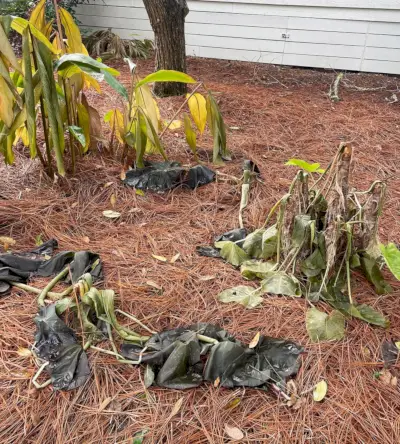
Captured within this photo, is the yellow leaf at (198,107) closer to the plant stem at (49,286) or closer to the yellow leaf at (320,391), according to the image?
the plant stem at (49,286)

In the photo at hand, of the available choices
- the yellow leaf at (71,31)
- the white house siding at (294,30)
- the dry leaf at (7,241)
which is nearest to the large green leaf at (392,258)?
the dry leaf at (7,241)

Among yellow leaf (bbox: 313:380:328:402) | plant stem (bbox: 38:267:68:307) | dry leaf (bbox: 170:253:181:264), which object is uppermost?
plant stem (bbox: 38:267:68:307)

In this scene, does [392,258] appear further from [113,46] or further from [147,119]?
[113,46]

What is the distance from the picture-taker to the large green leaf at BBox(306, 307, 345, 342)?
126 centimetres

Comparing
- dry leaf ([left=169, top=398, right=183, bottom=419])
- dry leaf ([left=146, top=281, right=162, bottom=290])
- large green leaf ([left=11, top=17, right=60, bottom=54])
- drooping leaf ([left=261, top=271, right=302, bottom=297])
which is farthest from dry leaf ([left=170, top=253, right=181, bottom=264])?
large green leaf ([left=11, top=17, right=60, bottom=54])

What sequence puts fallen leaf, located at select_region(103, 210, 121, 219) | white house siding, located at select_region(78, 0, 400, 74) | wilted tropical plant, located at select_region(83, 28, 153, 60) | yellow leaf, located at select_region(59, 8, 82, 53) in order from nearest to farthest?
fallen leaf, located at select_region(103, 210, 121, 219) → yellow leaf, located at select_region(59, 8, 82, 53) → white house siding, located at select_region(78, 0, 400, 74) → wilted tropical plant, located at select_region(83, 28, 153, 60)

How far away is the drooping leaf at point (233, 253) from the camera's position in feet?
5.18

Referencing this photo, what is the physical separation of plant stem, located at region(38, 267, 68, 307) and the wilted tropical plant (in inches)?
147

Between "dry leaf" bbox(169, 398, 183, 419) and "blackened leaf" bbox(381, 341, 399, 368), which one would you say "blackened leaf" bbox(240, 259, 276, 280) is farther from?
"dry leaf" bbox(169, 398, 183, 419)

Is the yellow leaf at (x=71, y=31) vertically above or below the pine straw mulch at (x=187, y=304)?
above

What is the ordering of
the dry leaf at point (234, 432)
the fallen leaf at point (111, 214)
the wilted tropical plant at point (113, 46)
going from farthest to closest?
the wilted tropical plant at point (113, 46), the fallen leaf at point (111, 214), the dry leaf at point (234, 432)

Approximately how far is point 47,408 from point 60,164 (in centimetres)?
108

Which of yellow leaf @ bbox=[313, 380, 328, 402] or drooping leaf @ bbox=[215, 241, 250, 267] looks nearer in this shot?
yellow leaf @ bbox=[313, 380, 328, 402]

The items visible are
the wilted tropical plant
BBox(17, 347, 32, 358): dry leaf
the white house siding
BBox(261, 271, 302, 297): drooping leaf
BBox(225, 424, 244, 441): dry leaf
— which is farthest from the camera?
the wilted tropical plant
